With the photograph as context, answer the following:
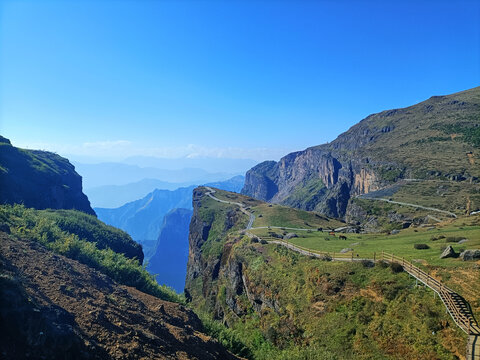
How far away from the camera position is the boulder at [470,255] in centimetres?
2766

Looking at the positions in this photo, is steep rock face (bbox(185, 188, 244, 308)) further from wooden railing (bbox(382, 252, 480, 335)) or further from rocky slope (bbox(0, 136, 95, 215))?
rocky slope (bbox(0, 136, 95, 215))

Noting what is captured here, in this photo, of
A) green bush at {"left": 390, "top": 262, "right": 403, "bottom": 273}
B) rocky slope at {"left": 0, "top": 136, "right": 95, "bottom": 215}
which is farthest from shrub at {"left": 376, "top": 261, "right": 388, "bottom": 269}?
rocky slope at {"left": 0, "top": 136, "right": 95, "bottom": 215}

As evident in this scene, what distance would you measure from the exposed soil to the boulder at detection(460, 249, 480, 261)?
2590 cm

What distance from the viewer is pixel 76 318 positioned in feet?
52.6

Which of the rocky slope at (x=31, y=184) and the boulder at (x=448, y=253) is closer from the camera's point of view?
the boulder at (x=448, y=253)

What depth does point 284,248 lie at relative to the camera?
5091 centimetres

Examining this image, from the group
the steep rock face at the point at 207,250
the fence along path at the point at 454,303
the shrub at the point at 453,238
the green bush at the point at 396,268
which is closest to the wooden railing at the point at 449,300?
the fence along path at the point at 454,303

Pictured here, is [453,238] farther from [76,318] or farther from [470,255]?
[76,318]

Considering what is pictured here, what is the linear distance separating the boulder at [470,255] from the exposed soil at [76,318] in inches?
1020

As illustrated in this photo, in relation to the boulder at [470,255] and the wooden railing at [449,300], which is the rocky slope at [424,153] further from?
the wooden railing at [449,300]

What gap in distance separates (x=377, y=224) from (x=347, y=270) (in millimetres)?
59554

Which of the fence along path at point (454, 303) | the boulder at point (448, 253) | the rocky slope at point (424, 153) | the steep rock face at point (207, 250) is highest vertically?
the rocky slope at point (424, 153)

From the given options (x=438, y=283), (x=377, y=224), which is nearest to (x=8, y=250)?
(x=438, y=283)

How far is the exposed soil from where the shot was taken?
12562 millimetres
